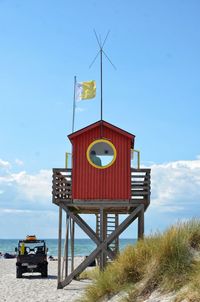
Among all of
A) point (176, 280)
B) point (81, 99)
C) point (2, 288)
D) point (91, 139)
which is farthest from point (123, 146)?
point (176, 280)

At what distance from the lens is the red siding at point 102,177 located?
19.8m

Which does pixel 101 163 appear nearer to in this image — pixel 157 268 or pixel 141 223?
pixel 141 223

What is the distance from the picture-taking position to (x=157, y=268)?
1173 cm

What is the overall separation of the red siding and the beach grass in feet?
21.7

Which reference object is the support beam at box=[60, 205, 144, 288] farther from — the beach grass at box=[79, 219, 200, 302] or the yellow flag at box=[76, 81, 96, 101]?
the beach grass at box=[79, 219, 200, 302]

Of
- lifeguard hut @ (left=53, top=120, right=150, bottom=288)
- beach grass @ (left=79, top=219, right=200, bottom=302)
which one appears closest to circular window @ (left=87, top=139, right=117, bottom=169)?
lifeguard hut @ (left=53, top=120, right=150, bottom=288)

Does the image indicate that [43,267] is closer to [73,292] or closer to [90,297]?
[73,292]

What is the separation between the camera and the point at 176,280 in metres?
11.0

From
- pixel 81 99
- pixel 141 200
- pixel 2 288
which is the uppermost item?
pixel 81 99

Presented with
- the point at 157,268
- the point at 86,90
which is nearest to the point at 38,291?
the point at 86,90

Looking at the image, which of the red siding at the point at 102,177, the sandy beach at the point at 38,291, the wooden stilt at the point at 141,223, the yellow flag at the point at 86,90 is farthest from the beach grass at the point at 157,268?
the yellow flag at the point at 86,90

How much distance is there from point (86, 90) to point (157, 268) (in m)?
11.2

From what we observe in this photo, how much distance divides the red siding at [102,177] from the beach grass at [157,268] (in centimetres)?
661

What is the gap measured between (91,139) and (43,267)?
9.73 m
